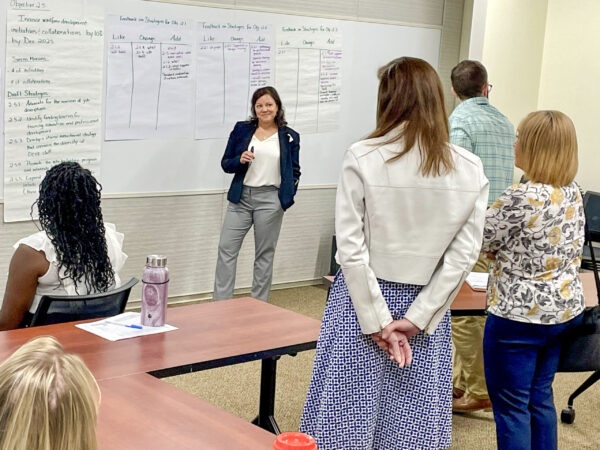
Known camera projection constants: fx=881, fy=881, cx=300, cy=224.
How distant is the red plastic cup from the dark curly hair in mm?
1503

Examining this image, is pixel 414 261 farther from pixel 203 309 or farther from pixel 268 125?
pixel 268 125

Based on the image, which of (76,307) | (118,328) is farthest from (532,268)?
(76,307)

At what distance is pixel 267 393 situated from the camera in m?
3.45

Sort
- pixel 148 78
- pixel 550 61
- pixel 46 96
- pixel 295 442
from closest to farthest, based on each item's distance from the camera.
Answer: pixel 295 442
pixel 46 96
pixel 148 78
pixel 550 61

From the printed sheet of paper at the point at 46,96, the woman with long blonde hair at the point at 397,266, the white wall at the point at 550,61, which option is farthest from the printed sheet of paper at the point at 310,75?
the woman with long blonde hair at the point at 397,266

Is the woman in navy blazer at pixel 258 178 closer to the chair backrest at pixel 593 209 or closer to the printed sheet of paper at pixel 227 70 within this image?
the printed sheet of paper at pixel 227 70

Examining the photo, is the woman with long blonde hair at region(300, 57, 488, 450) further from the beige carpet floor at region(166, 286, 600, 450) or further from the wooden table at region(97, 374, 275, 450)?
the beige carpet floor at region(166, 286, 600, 450)

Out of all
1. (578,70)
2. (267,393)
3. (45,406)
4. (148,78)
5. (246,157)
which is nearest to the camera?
(45,406)

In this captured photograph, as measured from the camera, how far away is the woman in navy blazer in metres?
5.47

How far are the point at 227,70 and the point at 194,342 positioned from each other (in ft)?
10.9

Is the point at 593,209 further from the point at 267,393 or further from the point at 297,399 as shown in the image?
the point at 267,393

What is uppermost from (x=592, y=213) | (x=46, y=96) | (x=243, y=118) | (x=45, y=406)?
(x=46, y=96)

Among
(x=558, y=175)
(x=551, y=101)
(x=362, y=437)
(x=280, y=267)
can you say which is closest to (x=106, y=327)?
(x=362, y=437)

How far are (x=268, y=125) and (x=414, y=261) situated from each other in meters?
3.22
